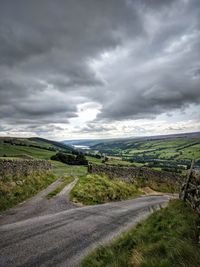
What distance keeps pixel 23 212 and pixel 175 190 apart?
1343 inches

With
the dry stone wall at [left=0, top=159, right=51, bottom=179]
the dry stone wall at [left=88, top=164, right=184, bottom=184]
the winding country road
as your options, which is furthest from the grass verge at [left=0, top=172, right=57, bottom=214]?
the dry stone wall at [left=88, top=164, right=184, bottom=184]

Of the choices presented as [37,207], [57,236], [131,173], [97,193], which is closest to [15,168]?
[37,207]

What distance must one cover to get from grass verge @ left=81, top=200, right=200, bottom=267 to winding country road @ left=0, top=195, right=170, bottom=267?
1419 mm

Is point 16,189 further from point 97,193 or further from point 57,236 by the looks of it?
point 57,236

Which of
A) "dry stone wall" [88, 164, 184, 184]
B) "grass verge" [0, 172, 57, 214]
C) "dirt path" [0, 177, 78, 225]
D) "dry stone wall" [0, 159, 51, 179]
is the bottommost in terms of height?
"dry stone wall" [88, 164, 184, 184]

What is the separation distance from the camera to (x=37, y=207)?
55.7ft

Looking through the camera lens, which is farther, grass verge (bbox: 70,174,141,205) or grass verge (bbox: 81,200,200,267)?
grass verge (bbox: 70,174,141,205)

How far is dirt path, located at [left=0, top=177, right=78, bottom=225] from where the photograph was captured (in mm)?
14206

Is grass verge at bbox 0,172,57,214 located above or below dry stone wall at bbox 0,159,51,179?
below

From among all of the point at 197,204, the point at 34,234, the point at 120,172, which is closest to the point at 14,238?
the point at 34,234

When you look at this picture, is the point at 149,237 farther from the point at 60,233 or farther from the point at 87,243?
the point at 60,233

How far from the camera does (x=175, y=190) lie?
42938 millimetres

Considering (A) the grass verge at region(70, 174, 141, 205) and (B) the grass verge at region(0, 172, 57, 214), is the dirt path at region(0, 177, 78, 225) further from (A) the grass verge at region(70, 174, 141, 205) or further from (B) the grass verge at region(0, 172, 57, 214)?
(A) the grass verge at region(70, 174, 141, 205)

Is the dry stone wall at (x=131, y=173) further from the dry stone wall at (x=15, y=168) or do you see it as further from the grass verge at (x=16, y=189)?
the grass verge at (x=16, y=189)
